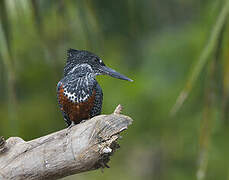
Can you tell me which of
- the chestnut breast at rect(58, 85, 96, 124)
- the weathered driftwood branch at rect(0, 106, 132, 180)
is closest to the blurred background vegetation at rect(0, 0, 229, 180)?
the chestnut breast at rect(58, 85, 96, 124)

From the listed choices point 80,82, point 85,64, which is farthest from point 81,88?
point 85,64

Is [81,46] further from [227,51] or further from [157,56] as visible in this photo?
[227,51]

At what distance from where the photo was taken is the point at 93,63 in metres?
5.06

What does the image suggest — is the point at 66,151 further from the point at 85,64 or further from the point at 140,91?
the point at 140,91

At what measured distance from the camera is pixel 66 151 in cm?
434

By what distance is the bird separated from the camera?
500 cm

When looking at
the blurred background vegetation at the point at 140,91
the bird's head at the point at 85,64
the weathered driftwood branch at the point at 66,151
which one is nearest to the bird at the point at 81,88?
the bird's head at the point at 85,64

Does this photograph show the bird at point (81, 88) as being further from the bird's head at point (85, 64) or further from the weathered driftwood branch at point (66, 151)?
the weathered driftwood branch at point (66, 151)

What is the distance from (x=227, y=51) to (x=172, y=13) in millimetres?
6675

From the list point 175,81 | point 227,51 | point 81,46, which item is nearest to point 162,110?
point 175,81

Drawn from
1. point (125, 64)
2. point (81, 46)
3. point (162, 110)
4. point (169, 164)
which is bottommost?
point (169, 164)

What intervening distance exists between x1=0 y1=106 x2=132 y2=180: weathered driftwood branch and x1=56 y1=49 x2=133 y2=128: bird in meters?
0.56

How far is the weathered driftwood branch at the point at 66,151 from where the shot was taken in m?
4.22

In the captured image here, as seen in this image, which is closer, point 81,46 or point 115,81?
point 81,46
